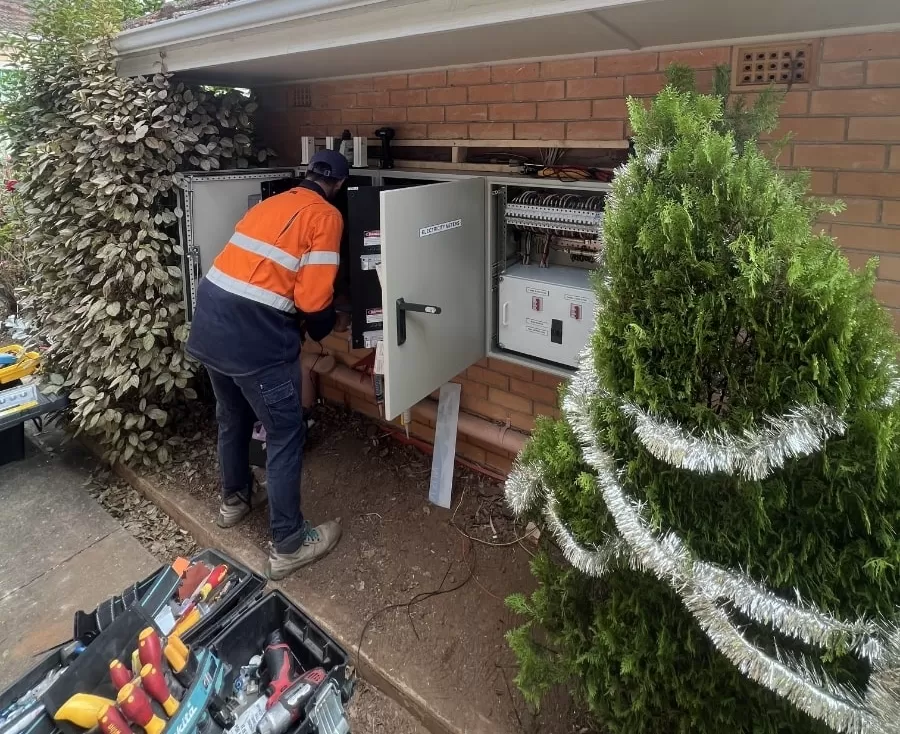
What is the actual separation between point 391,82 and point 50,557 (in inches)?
141

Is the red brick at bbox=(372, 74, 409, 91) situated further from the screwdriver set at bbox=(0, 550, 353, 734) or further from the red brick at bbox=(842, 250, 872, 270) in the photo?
the screwdriver set at bbox=(0, 550, 353, 734)

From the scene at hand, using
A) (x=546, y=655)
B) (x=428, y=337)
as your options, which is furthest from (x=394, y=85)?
(x=546, y=655)

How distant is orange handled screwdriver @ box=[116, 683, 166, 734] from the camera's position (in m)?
2.18

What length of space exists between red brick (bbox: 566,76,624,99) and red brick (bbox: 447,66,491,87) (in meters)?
0.51

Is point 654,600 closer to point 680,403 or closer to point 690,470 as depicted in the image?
point 690,470

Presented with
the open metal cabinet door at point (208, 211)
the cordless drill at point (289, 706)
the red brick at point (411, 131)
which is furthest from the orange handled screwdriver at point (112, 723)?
the red brick at point (411, 131)

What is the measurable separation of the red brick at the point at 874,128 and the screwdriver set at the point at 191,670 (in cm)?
291

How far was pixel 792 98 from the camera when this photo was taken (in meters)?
2.56

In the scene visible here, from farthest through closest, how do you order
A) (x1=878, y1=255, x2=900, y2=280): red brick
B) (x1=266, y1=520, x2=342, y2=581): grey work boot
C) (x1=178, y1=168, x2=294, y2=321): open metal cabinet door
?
1. (x1=178, y1=168, x2=294, y2=321): open metal cabinet door
2. (x1=266, y1=520, x2=342, y2=581): grey work boot
3. (x1=878, y1=255, x2=900, y2=280): red brick

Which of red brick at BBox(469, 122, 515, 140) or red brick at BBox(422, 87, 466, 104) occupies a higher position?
red brick at BBox(422, 87, 466, 104)

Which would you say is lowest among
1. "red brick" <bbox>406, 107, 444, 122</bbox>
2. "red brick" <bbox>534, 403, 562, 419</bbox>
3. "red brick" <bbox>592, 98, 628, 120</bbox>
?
"red brick" <bbox>534, 403, 562, 419</bbox>

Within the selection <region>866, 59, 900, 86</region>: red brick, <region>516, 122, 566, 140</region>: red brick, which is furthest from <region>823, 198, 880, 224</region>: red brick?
<region>516, 122, 566, 140</region>: red brick

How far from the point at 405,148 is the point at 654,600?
305 centimetres

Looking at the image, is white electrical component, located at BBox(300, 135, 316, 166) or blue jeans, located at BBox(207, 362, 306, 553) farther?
white electrical component, located at BBox(300, 135, 316, 166)
